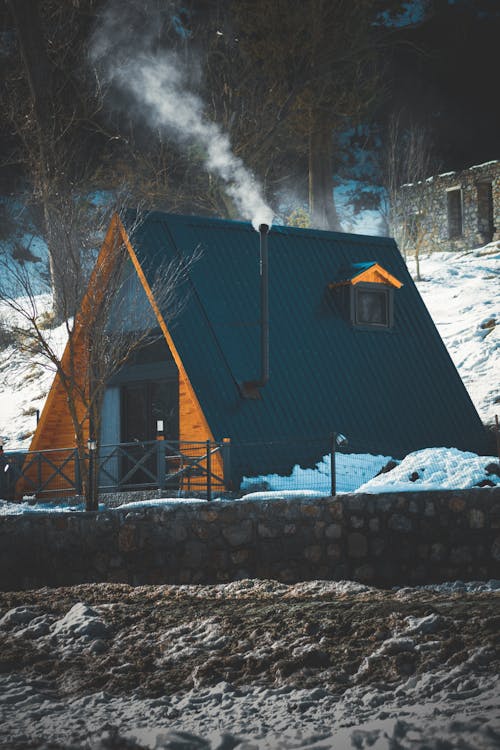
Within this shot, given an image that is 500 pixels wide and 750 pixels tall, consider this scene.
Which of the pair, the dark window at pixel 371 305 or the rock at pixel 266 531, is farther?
the dark window at pixel 371 305

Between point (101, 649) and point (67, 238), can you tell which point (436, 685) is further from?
point (67, 238)

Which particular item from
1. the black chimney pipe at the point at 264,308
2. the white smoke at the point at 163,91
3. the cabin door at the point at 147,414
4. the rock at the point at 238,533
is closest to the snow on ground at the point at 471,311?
the white smoke at the point at 163,91

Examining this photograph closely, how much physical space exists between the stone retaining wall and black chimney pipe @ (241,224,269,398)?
14.6 ft

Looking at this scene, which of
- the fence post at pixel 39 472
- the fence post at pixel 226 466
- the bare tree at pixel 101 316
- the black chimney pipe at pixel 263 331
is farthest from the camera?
the fence post at pixel 39 472

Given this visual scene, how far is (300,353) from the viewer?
1895 centimetres

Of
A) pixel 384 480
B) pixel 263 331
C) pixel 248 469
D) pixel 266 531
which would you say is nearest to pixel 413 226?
pixel 263 331

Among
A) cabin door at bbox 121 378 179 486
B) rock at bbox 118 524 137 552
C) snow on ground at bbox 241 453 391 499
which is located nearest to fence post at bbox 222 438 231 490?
snow on ground at bbox 241 453 391 499

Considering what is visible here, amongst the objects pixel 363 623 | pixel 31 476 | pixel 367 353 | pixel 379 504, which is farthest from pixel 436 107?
pixel 363 623

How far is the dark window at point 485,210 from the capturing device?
1490 inches

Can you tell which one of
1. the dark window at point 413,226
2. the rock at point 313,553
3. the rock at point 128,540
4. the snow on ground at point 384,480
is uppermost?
the dark window at point 413,226

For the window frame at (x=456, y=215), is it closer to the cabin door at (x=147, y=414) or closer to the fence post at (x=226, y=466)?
the cabin door at (x=147, y=414)

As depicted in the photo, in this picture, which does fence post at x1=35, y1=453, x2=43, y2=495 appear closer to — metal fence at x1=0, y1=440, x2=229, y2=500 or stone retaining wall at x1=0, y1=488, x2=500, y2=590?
metal fence at x1=0, y1=440, x2=229, y2=500

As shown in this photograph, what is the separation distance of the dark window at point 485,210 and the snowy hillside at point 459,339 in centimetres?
100

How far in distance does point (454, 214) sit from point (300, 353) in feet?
72.6
